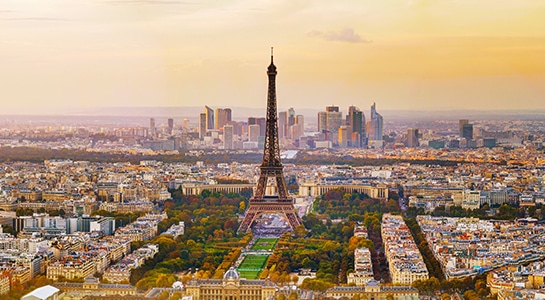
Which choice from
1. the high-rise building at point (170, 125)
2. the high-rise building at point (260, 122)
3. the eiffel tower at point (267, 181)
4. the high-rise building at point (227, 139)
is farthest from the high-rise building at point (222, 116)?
the eiffel tower at point (267, 181)

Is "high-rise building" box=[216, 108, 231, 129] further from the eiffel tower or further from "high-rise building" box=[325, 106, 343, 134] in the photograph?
the eiffel tower

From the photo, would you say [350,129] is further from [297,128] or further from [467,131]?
[467,131]

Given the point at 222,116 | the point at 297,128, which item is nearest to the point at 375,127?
the point at 297,128

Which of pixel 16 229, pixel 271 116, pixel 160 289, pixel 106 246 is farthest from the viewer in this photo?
pixel 271 116

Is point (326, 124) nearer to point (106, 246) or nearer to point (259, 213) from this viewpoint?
point (259, 213)

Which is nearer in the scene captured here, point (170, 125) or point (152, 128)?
point (170, 125)

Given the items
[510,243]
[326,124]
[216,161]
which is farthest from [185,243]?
[326,124]
